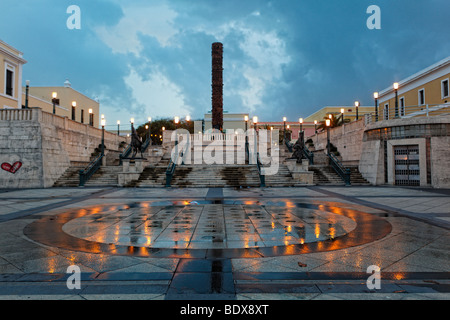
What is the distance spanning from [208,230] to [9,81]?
3330 centimetres

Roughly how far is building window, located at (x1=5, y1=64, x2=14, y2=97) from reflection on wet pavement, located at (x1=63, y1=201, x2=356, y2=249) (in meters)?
27.2

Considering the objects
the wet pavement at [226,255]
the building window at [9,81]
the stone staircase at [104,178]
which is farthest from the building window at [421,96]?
the building window at [9,81]

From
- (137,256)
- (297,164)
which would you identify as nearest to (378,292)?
(137,256)

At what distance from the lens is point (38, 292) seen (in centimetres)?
343

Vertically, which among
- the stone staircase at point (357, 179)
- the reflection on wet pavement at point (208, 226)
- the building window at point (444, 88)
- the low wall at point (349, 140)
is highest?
the building window at point (444, 88)

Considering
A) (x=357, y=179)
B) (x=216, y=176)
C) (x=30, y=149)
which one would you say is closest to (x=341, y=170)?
(x=357, y=179)

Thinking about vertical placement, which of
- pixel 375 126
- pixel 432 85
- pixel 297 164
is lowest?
pixel 297 164

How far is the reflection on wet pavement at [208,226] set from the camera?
580 centimetres

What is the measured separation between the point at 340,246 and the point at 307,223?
83.8 inches

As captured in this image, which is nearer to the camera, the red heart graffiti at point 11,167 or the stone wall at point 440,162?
the stone wall at point 440,162

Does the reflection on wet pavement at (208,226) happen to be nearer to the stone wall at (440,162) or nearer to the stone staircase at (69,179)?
the stone staircase at (69,179)

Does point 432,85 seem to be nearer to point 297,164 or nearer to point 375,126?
point 375,126

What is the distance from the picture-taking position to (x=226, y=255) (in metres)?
4.90
